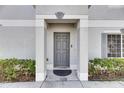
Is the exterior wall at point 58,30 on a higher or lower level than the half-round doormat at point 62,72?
higher

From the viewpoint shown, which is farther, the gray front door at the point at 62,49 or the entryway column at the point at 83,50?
the gray front door at the point at 62,49

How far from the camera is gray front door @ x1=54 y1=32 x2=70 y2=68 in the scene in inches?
487

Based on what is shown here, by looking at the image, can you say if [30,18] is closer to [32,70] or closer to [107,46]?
[32,70]

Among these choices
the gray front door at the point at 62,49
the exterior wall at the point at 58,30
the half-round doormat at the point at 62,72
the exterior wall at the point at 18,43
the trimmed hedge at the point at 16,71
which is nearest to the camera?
the trimmed hedge at the point at 16,71

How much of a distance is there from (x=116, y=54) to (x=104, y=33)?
62.3 inches

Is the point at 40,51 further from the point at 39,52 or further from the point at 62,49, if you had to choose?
the point at 62,49

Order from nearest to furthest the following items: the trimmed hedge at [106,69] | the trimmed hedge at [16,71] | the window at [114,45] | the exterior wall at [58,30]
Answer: the trimmed hedge at [16,71]
the trimmed hedge at [106,69]
the window at [114,45]
the exterior wall at [58,30]

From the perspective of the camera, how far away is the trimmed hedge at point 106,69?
10.2m

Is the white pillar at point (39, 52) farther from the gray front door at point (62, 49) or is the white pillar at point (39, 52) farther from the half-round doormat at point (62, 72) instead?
the gray front door at point (62, 49)

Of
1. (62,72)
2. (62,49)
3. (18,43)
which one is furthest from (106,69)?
(18,43)

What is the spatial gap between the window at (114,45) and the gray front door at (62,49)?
259cm

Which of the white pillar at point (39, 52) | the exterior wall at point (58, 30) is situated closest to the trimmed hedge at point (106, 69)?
the exterior wall at point (58, 30)

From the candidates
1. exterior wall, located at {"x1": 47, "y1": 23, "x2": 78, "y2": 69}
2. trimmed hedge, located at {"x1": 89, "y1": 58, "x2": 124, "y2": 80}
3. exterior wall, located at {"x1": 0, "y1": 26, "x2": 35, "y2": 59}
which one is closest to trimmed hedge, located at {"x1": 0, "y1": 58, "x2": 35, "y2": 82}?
exterior wall, located at {"x1": 0, "y1": 26, "x2": 35, "y2": 59}

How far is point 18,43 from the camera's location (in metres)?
11.7
